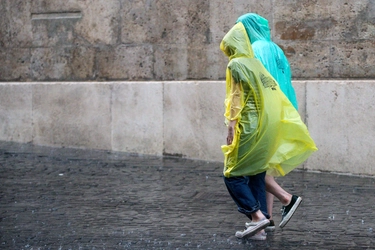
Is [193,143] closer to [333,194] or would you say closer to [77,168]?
[77,168]

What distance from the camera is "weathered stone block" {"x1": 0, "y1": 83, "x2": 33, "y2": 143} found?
10836mm

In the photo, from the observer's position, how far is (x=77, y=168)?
9016 mm

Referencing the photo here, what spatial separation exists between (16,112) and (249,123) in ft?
19.7

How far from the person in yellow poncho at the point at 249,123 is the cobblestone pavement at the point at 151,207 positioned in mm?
320

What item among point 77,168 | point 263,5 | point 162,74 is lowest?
point 77,168

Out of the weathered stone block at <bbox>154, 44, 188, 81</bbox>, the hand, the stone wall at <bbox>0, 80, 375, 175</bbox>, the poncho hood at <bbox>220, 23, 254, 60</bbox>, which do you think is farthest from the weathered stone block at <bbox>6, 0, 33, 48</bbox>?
the hand

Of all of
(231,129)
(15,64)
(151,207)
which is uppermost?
(15,64)

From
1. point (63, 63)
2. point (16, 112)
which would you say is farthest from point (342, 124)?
point (16, 112)

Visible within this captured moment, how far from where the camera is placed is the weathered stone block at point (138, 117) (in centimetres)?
995

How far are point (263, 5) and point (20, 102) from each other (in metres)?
3.62

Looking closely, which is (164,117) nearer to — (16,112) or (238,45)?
→ (16,112)

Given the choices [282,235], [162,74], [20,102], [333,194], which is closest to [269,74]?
[282,235]

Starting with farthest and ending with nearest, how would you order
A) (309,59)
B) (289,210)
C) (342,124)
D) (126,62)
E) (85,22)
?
(85,22) < (126,62) < (309,59) < (342,124) < (289,210)

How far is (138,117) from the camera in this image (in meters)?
10.1
